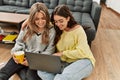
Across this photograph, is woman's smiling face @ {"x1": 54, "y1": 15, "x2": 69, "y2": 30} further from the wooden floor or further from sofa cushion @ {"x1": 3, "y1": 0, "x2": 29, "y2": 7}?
sofa cushion @ {"x1": 3, "y1": 0, "x2": 29, "y2": 7}

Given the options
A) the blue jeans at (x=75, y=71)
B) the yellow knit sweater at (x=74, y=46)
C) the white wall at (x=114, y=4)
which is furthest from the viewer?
the white wall at (x=114, y=4)

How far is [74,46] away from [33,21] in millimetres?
492

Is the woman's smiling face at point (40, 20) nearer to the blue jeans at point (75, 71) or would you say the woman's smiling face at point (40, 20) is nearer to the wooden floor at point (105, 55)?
the blue jeans at point (75, 71)

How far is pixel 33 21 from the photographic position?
69.8 inches

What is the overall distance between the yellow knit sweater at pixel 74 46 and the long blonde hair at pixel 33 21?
173mm

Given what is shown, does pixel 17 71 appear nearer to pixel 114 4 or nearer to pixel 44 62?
pixel 44 62

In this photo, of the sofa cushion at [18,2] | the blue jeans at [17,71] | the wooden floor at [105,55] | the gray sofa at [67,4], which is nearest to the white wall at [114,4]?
the wooden floor at [105,55]

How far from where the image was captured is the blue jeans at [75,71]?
1.58 metres

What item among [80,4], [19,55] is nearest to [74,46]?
[19,55]

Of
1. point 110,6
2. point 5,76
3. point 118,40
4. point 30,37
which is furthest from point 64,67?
point 110,6

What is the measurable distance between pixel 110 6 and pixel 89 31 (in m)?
4.96

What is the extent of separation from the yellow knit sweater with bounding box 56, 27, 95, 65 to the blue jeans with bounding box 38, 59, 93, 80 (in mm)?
62

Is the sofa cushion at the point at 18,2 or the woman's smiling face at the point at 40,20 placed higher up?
the woman's smiling face at the point at 40,20

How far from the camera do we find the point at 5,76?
182 centimetres
